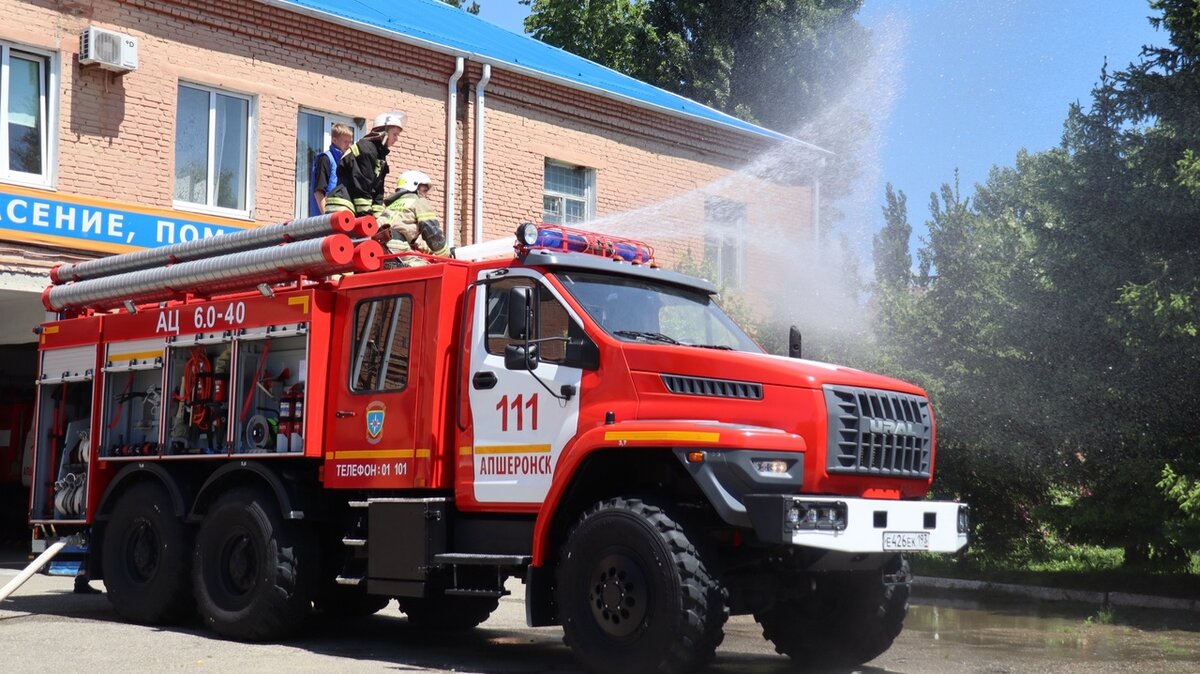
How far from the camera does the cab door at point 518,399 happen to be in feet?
28.7

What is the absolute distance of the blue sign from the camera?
1542cm

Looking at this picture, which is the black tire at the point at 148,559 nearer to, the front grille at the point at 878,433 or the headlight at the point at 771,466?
the headlight at the point at 771,466

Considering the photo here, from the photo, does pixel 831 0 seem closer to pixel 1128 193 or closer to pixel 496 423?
pixel 1128 193

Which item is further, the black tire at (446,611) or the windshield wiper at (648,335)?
the black tire at (446,611)

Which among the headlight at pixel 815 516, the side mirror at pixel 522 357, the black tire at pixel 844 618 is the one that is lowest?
the black tire at pixel 844 618

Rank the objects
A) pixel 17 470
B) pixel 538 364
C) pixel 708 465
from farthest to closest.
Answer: pixel 17 470
pixel 538 364
pixel 708 465

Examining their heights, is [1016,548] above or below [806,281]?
below

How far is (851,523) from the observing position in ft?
25.6

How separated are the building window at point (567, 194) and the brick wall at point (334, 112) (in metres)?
0.18

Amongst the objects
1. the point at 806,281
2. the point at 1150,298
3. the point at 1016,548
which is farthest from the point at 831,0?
the point at 1150,298

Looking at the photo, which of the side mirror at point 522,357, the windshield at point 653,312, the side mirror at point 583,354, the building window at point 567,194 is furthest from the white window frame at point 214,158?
the side mirror at point 583,354

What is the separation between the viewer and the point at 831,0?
41312 mm

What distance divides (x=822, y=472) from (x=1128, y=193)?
6244 millimetres

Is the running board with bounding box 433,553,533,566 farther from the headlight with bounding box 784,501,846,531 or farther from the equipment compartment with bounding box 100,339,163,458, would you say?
the equipment compartment with bounding box 100,339,163,458
